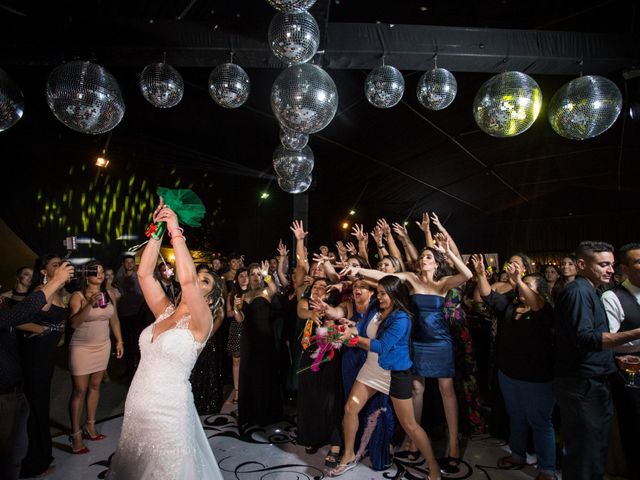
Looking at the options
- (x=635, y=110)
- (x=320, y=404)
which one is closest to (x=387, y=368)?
(x=320, y=404)

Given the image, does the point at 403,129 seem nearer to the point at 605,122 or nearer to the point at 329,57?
the point at 329,57

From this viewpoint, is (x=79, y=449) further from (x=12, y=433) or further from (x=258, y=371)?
(x=258, y=371)

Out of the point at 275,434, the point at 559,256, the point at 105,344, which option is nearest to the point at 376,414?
the point at 275,434

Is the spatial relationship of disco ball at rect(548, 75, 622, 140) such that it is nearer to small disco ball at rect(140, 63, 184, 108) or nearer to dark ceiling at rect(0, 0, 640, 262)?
dark ceiling at rect(0, 0, 640, 262)

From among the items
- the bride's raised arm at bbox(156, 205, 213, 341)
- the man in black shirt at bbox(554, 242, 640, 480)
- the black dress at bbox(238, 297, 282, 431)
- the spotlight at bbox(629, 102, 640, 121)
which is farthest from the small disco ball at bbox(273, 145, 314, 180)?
the spotlight at bbox(629, 102, 640, 121)

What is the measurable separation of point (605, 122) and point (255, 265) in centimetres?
300

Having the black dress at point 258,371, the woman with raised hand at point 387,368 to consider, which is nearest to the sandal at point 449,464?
the woman with raised hand at point 387,368

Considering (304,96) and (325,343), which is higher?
(304,96)

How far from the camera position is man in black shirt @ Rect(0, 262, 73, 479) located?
1.94 meters

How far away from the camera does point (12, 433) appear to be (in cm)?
206

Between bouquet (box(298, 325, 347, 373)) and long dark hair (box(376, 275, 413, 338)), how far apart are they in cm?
28

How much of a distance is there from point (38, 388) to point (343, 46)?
331 cm

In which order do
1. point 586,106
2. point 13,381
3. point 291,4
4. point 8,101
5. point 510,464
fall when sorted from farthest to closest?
point 510,464 < point 586,106 < point 8,101 < point 13,381 < point 291,4

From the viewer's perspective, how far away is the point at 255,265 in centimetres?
381
